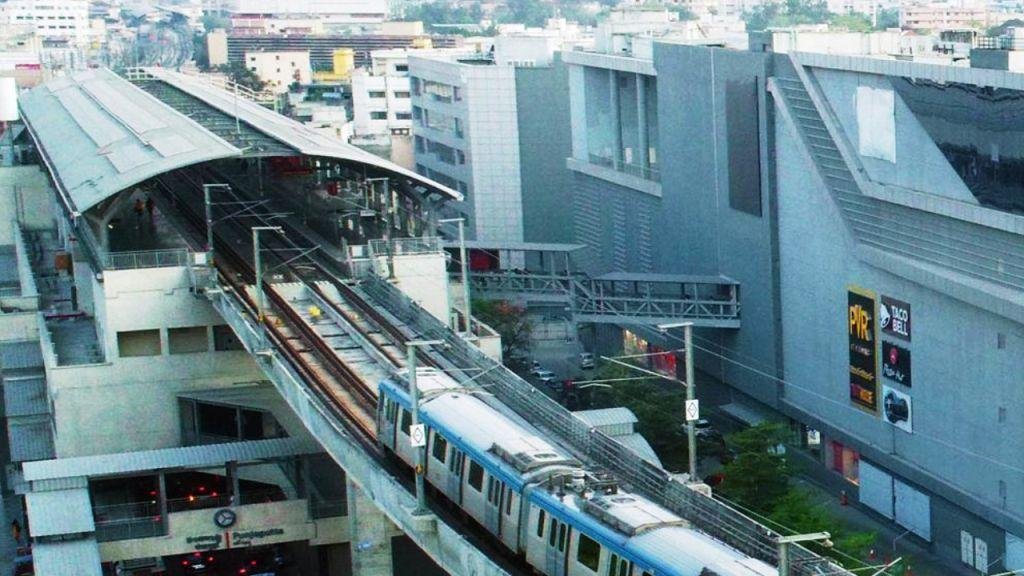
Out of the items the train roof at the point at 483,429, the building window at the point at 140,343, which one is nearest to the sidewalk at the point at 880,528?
the train roof at the point at 483,429

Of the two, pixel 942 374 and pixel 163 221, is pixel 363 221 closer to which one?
pixel 163 221

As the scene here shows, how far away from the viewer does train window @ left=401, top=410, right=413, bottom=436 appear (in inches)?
1204

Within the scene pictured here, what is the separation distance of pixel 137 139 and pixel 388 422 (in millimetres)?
22118

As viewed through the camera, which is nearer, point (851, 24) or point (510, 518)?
point (510, 518)

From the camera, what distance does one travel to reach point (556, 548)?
24.9 meters

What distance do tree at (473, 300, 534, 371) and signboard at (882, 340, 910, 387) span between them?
1659 centimetres

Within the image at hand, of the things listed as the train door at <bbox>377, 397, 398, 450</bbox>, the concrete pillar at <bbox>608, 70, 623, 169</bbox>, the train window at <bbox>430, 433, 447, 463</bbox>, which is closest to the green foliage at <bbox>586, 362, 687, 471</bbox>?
the train door at <bbox>377, 397, 398, 450</bbox>

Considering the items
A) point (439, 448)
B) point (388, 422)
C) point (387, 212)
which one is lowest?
point (388, 422)

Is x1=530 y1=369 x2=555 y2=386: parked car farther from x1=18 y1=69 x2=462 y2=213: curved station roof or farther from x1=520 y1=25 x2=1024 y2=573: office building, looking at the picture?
x1=18 y1=69 x2=462 y2=213: curved station roof

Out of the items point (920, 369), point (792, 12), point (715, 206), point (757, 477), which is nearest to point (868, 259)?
point (920, 369)

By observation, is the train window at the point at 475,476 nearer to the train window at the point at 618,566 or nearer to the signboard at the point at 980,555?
the train window at the point at 618,566

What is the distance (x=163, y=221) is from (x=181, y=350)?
9433 millimetres

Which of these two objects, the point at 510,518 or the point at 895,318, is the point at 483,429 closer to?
the point at 510,518

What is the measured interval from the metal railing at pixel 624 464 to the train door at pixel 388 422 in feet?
5.36
